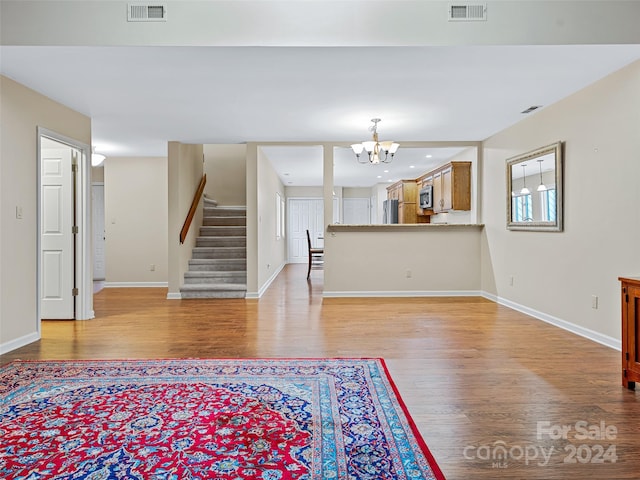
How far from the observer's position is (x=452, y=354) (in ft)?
10.7

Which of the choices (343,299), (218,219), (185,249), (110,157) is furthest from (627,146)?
(110,157)

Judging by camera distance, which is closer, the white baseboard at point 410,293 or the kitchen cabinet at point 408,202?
the white baseboard at point 410,293

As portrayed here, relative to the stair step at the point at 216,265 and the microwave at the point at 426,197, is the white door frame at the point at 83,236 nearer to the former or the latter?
the stair step at the point at 216,265

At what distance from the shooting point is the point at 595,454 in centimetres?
183

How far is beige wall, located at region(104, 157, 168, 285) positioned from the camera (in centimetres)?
748

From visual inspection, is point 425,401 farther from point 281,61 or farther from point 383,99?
point 383,99

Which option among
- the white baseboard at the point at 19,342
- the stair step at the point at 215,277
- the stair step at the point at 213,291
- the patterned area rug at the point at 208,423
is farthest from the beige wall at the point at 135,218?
the patterned area rug at the point at 208,423

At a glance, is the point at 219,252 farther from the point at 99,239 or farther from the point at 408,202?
the point at 408,202

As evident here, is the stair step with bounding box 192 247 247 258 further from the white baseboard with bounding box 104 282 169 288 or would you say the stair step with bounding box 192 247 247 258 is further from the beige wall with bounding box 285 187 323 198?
the beige wall with bounding box 285 187 323 198

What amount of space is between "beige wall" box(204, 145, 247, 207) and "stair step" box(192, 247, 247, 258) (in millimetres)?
2504

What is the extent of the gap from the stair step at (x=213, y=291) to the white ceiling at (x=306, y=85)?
221 centimetres

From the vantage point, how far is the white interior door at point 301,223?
12383 mm

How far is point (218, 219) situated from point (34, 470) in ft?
21.2

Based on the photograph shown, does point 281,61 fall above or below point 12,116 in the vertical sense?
above
